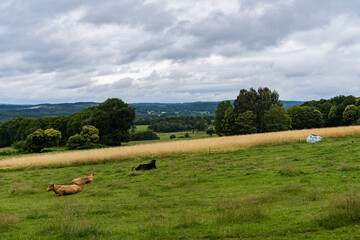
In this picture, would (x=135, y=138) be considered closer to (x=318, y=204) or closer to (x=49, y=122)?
(x=49, y=122)

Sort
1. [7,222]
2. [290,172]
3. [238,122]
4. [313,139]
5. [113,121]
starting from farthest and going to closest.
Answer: [113,121] → [238,122] → [313,139] → [290,172] → [7,222]

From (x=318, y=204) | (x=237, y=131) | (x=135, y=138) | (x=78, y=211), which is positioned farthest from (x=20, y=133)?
(x=318, y=204)

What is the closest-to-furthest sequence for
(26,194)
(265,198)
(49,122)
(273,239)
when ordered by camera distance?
(273,239) < (265,198) < (26,194) < (49,122)

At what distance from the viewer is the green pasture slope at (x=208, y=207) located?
7105 mm

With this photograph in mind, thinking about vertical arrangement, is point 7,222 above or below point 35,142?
above

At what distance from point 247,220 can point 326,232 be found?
6.55ft

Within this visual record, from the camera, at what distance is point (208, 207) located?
32.3 ft

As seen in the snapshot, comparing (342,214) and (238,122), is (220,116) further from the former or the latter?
(342,214)

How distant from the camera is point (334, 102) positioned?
302 ft

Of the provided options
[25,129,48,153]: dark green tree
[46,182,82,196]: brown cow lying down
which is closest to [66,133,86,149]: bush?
[25,129,48,153]: dark green tree

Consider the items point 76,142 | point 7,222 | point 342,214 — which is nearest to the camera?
point 342,214

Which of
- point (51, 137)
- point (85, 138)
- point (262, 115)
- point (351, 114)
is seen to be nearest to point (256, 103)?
point (262, 115)

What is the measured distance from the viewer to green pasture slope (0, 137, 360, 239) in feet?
23.3

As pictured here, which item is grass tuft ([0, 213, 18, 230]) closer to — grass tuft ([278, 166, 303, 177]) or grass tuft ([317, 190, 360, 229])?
grass tuft ([317, 190, 360, 229])
